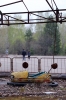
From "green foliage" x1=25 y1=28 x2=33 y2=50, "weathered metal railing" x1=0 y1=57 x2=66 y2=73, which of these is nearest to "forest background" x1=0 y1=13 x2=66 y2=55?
"green foliage" x1=25 y1=28 x2=33 y2=50

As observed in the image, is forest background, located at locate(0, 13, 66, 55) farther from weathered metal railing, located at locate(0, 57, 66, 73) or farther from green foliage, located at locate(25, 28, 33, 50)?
weathered metal railing, located at locate(0, 57, 66, 73)

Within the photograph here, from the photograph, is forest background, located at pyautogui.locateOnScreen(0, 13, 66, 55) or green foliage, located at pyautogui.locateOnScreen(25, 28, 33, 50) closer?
forest background, located at pyautogui.locateOnScreen(0, 13, 66, 55)

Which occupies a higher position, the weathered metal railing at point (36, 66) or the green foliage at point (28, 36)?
the green foliage at point (28, 36)

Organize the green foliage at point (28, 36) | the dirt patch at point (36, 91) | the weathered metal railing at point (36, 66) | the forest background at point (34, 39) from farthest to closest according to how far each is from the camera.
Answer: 1. the green foliage at point (28, 36)
2. the forest background at point (34, 39)
3. the weathered metal railing at point (36, 66)
4. the dirt patch at point (36, 91)

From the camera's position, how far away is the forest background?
53.8 m

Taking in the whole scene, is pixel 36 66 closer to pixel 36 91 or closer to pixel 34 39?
pixel 36 91

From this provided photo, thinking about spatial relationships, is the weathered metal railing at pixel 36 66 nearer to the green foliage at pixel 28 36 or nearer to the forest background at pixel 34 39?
the forest background at pixel 34 39

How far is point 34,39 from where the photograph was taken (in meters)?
61.5

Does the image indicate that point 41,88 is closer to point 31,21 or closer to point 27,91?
point 27,91

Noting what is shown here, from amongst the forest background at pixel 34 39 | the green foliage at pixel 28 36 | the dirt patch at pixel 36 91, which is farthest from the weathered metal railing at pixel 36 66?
the green foliage at pixel 28 36

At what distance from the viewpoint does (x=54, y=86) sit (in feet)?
41.2

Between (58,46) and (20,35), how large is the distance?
1696 centimetres

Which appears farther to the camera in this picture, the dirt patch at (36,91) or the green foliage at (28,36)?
the green foliage at (28,36)

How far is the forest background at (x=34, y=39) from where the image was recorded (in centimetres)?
5384
